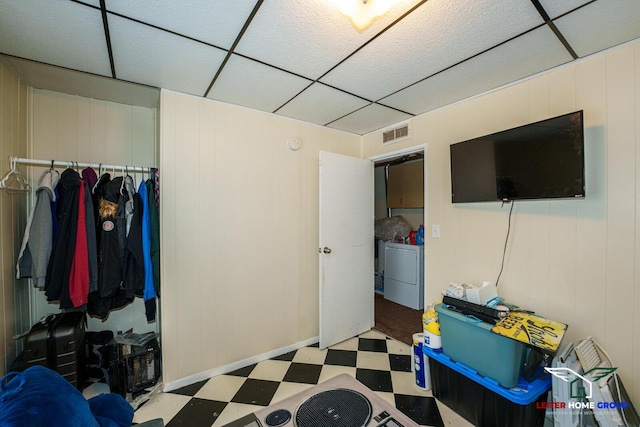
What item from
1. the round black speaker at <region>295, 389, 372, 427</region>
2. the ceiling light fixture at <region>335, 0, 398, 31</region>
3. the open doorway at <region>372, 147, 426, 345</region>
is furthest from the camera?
the open doorway at <region>372, 147, 426, 345</region>

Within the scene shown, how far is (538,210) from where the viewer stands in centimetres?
170

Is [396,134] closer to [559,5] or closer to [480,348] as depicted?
[559,5]

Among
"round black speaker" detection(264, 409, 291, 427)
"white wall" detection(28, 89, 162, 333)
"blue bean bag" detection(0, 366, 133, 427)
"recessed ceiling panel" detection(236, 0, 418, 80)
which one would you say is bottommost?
"round black speaker" detection(264, 409, 291, 427)

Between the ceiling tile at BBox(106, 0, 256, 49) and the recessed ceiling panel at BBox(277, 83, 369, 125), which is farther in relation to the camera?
the recessed ceiling panel at BBox(277, 83, 369, 125)

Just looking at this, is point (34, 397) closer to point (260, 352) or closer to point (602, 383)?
point (260, 352)

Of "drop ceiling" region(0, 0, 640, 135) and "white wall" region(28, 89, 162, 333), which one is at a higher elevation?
"drop ceiling" region(0, 0, 640, 135)

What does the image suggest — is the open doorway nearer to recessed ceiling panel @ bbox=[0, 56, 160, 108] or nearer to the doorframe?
the doorframe

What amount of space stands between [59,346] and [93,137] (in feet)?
4.94

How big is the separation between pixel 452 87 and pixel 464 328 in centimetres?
169

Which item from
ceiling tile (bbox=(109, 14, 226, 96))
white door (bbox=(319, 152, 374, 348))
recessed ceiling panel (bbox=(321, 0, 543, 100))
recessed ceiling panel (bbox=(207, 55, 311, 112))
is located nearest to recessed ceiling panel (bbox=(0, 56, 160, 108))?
ceiling tile (bbox=(109, 14, 226, 96))

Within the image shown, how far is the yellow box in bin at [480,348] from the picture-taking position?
1429 millimetres

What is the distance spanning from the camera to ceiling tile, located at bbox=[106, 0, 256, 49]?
3.69ft

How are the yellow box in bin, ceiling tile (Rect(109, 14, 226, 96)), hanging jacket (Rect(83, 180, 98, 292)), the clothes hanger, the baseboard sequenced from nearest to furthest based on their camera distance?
ceiling tile (Rect(109, 14, 226, 96)) → the yellow box in bin → the clothes hanger → hanging jacket (Rect(83, 180, 98, 292)) → the baseboard

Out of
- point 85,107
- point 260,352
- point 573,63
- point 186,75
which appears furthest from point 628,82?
point 85,107
